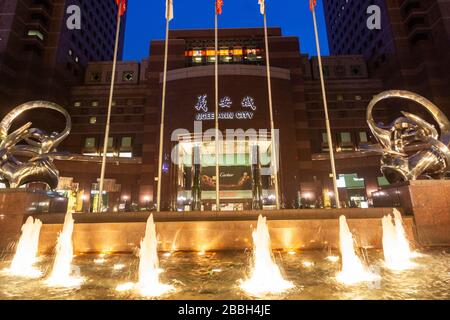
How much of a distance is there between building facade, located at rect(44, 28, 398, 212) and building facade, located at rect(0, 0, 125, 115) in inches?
359

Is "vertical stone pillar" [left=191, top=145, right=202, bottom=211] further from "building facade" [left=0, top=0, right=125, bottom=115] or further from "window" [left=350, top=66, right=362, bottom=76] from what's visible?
"window" [left=350, top=66, right=362, bottom=76]

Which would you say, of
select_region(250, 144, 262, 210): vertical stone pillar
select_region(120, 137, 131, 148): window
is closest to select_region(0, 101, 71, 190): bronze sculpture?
select_region(250, 144, 262, 210): vertical stone pillar

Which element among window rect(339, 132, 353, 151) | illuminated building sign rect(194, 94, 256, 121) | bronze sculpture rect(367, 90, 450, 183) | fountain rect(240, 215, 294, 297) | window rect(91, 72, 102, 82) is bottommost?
fountain rect(240, 215, 294, 297)

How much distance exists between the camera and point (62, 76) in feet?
167

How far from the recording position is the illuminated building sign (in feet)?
134

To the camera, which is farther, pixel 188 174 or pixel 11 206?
pixel 188 174

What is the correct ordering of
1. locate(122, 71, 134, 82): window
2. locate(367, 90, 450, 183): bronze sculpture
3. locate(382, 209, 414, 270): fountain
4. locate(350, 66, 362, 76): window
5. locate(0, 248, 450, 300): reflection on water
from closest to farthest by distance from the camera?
locate(0, 248, 450, 300): reflection on water → locate(382, 209, 414, 270): fountain → locate(367, 90, 450, 183): bronze sculpture → locate(122, 71, 134, 82): window → locate(350, 66, 362, 76): window

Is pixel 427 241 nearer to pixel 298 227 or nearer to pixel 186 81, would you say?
pixel 298 227

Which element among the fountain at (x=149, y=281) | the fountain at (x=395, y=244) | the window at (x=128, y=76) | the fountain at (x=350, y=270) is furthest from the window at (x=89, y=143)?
the fountain at (x=395, y=244)

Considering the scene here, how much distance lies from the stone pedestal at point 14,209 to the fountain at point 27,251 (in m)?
0.65

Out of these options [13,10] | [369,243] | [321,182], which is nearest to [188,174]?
[321,182]

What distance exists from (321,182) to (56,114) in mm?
50131

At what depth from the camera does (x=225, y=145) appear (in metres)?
41.6

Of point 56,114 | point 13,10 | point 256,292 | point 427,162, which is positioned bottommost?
point 256,292
